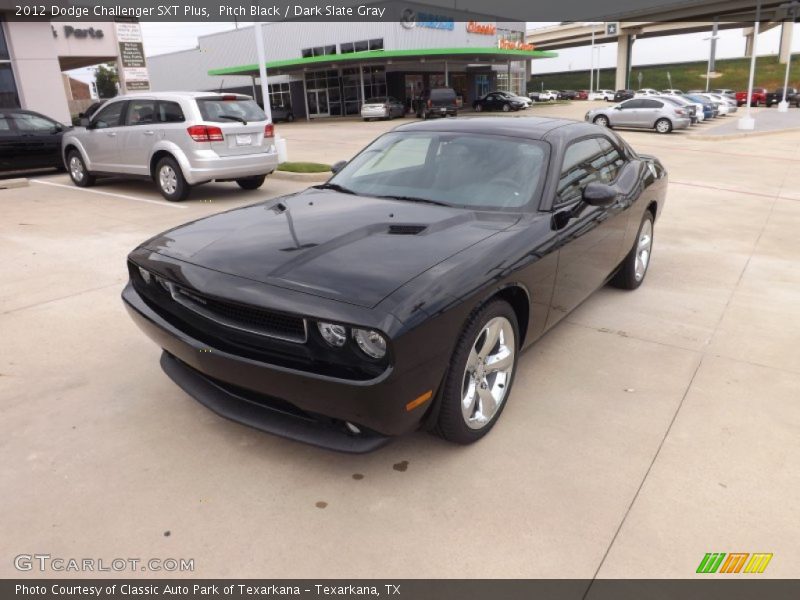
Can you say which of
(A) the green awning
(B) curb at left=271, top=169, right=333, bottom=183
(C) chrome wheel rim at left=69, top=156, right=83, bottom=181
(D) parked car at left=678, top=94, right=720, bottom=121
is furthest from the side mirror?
(A) the green awning

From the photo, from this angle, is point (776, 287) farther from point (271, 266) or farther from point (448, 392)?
point (271, 266)

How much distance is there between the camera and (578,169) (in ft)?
13.9

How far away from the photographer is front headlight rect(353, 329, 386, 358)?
8.23 feet

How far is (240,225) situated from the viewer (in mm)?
3518

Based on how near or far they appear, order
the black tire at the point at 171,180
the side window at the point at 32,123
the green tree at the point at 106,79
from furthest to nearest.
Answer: the green tree at the point at 106,79 → the side window at the point at 32,123 → the black tire at the point at 171,180

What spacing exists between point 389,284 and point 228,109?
24.9 feet

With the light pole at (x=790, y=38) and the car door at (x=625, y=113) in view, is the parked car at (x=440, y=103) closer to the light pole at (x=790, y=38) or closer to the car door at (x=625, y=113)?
the car door at (x=625, y=113)

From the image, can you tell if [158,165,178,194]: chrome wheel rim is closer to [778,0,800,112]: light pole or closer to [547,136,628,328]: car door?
[547,136,628,328]: car door

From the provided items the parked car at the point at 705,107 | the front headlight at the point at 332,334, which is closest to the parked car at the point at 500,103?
the parked car at the point at 705,107

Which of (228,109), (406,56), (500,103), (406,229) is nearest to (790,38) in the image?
A: (500,103)

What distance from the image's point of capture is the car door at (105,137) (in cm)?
987

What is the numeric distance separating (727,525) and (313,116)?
48495mm

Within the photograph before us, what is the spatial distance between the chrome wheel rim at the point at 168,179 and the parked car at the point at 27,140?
453cm

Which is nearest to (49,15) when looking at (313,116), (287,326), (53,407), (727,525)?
(53,407)
